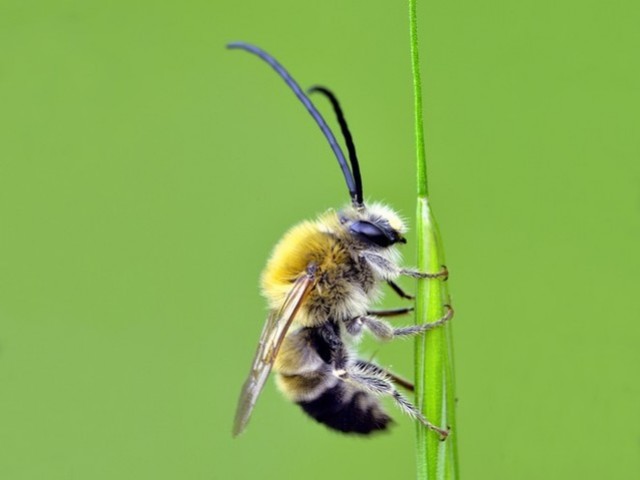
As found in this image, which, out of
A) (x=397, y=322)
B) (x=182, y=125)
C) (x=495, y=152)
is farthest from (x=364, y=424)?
(x=182, y=125)

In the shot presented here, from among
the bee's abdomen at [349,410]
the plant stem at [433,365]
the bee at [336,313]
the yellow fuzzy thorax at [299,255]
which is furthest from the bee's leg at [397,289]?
the plant stem at [433,365]

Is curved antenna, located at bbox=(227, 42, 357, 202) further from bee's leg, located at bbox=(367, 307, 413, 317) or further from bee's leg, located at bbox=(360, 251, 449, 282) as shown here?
bee's leg, located at bbox=(367, 307, 413, 317)

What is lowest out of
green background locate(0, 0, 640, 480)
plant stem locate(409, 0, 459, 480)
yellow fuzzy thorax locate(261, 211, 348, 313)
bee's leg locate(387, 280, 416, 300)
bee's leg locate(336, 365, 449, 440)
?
plant stem locate(409, 0, 459, 480)

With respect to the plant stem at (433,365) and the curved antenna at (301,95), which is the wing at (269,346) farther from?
the plant stem at (433,365)

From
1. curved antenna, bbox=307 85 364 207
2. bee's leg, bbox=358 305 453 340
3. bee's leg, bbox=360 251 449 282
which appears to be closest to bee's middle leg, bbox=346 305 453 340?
bee's leg, bbox=358 305 453 340

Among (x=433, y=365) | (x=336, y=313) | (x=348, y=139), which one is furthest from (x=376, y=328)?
(x=433, y=365)

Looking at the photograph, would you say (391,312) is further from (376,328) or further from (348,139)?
(348,139)

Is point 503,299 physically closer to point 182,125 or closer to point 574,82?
point 574,82
